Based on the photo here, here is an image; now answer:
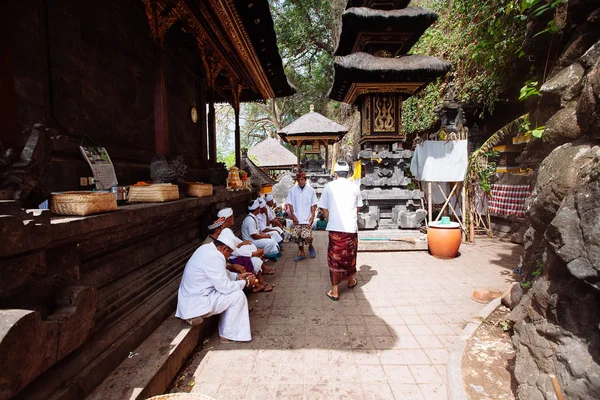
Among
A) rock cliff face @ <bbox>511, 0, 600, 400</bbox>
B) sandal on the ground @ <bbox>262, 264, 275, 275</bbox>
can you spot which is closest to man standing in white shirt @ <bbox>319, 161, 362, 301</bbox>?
sandal on the ground @ <bbox>262, 264, 275, 275</bbox>

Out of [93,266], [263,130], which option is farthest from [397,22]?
[263,130]

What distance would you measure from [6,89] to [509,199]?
9736 millimetres

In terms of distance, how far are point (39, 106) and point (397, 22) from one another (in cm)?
925

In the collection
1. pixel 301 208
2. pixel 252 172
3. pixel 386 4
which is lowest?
pixel 301 208

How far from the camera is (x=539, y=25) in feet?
15.0

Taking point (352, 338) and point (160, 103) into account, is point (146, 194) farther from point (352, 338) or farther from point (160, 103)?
point (352, 338)

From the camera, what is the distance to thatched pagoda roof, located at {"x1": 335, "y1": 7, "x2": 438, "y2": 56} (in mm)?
8875

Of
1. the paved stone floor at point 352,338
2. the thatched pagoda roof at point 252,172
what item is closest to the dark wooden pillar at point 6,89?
the paved stone floor at point 352,338

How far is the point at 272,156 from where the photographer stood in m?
23.3

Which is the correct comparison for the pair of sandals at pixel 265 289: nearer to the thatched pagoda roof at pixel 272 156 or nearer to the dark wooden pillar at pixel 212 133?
the dark wooden pillar at pixel 212 133

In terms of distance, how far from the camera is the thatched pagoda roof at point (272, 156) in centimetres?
2317

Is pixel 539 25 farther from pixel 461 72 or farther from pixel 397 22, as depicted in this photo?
pixel 461 72

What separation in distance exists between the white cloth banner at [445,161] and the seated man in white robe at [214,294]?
6.51 meters

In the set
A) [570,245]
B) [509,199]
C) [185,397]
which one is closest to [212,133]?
[185,397]
